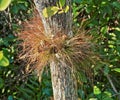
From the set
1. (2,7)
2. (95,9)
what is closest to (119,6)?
(95,9)

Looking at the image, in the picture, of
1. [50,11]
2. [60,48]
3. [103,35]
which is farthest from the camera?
[103,35]

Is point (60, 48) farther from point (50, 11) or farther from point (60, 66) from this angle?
point (50, 11)

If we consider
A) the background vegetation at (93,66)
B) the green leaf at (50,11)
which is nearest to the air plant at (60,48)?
the green leaf at (50,11)

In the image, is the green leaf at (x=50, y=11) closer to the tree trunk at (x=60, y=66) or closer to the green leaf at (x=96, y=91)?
the tree trunk at (x=60, y=66)

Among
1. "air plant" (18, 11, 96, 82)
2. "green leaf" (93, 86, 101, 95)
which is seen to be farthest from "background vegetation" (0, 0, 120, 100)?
"air plant" (18, 11, 96, 82)

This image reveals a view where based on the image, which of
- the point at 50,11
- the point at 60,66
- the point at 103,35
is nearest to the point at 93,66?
the point at 103,35

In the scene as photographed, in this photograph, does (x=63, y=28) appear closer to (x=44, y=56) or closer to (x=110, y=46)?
(x=44, y=56)

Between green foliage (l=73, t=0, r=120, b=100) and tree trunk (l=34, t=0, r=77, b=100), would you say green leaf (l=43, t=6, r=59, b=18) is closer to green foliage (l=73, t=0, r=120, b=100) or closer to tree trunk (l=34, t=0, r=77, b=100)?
tree trunk (l=34, t=0, r=77, b=100)
